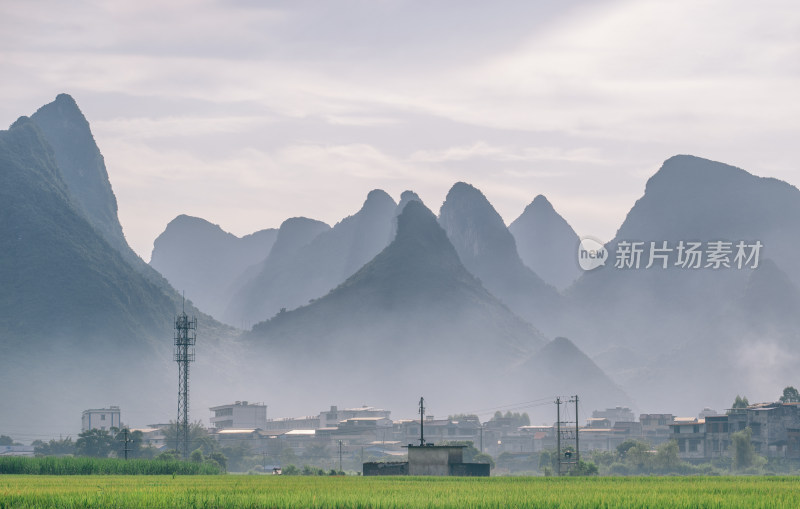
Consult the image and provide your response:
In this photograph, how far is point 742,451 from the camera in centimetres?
16088

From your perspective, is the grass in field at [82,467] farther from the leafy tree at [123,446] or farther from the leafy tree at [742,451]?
the leafy tree at [742,451]

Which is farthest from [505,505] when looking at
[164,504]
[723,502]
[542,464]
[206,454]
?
[206,454]

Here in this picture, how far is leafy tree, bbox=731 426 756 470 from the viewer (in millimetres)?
159500

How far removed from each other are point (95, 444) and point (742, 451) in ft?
336

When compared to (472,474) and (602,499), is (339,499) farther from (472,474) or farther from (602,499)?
(472,474)

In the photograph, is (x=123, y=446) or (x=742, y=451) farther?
(x=123, y=446)

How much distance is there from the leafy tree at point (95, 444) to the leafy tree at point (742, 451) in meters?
98.8

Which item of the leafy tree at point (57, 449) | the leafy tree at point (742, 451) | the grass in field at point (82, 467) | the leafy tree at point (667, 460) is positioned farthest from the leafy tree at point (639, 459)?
the leafy tree at point (57, 449)

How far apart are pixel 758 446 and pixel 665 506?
467 feet

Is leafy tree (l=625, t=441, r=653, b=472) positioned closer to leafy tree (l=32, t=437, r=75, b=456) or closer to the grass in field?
the grass in field

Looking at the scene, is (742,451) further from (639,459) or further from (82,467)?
(82,467)

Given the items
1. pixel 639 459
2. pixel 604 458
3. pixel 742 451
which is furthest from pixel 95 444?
pixel 742 451

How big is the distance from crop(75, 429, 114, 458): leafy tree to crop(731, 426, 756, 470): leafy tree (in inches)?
3889

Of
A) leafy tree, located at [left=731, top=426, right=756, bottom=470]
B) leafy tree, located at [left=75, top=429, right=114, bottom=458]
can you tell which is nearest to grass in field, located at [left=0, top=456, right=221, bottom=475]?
leafy tree, located at [left=75, top=429, right=114, bottom=458]
